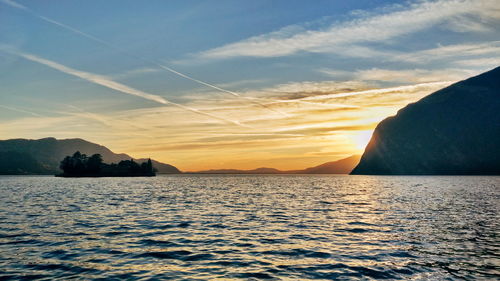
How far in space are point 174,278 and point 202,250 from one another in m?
6.34

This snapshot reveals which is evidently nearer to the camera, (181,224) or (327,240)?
(327,240)

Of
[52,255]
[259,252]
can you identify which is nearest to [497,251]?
[259,252]

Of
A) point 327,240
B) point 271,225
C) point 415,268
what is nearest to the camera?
point 415,268

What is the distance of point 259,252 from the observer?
75.8 feet

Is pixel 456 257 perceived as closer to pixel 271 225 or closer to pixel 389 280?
pixel 389 280

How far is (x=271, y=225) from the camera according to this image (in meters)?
35.0

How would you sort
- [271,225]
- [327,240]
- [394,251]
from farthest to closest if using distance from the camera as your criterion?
[271,225] < [327,240] < [394,251]

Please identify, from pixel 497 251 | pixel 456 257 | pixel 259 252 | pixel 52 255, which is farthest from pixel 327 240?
pixel 52 255

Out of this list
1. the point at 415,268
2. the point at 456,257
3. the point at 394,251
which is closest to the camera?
the point at 415,268

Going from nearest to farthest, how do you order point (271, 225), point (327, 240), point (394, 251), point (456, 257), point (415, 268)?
point (415, 268)
point (456, 257)
point (394, 251)
point (327, 240)
point (271, 225)

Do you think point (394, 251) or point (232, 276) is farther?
point (394, 251)

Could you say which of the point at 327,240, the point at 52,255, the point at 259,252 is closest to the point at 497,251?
the point at 327,240

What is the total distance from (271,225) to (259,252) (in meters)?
12.1

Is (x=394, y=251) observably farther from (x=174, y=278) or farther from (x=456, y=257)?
(x=174, y=278)
